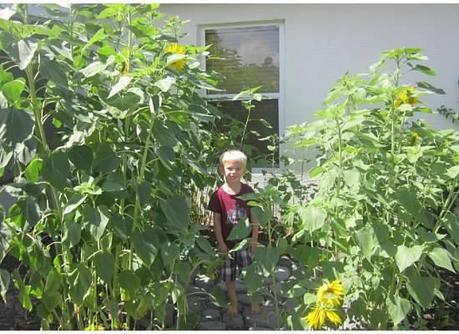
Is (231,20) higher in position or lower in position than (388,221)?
higher

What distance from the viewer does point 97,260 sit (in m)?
1.95

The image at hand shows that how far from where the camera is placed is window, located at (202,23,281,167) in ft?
16.5

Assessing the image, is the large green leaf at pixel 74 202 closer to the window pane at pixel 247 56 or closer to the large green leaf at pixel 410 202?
the large green leaf at pixel 410 202

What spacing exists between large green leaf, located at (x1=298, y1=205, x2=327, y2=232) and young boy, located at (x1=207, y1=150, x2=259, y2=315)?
1020 mm

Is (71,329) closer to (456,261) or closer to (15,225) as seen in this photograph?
(15,225)

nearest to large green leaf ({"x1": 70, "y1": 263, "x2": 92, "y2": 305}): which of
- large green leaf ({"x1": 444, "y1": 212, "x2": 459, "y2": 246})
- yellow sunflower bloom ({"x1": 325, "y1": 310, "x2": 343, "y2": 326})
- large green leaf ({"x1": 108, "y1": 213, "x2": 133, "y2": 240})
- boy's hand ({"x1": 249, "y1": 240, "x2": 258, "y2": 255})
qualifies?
large green leaf ({"x1": 108, "y1": 213, "x2": 133, "y2": 240})

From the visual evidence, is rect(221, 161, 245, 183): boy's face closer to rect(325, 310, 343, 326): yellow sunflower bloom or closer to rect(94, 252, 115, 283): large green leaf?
rect(94, 252, 115, 283): large green leaf

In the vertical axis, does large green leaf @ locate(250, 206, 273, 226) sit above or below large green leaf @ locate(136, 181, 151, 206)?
below

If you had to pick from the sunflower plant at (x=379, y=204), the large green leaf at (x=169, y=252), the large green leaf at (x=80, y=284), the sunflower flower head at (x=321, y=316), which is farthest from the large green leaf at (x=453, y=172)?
the large green leaf at (x=80, y=284)

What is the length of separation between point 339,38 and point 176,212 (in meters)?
3.39

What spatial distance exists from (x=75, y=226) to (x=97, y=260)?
0.65ft

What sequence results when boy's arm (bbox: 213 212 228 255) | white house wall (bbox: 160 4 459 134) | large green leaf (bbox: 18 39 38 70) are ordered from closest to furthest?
large green leaf (bbox: 18 39 38 70) < boy's arm (bbox: 213 212 228 255) < white house wall (bbox: 160 4 459 134)

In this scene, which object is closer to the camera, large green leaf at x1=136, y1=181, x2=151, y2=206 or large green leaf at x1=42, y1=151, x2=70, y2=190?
large green leaf at x1=42, y1=151, x2=70, y2=190

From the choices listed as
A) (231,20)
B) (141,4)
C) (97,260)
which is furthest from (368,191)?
(231,20)
